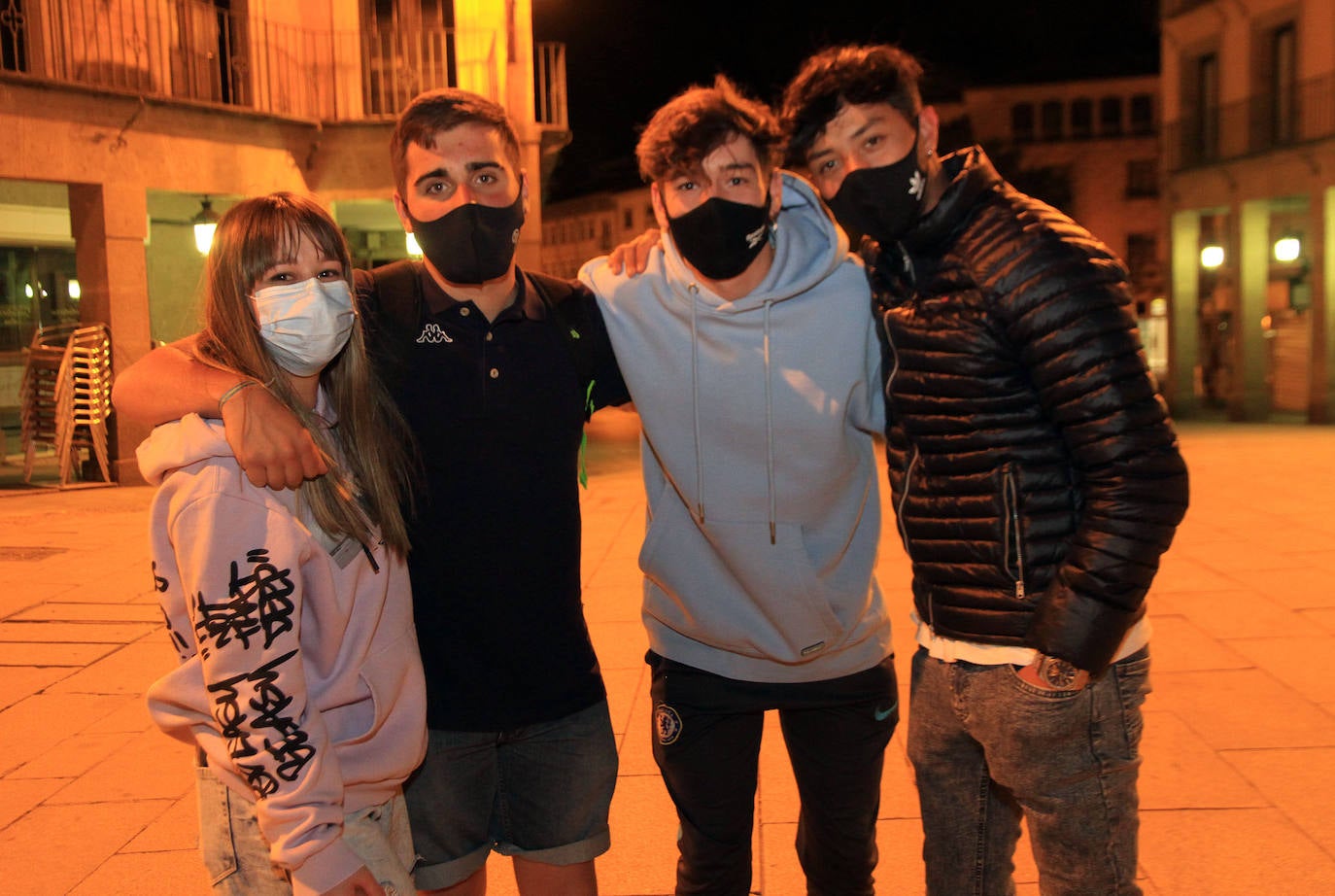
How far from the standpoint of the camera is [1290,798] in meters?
4.00

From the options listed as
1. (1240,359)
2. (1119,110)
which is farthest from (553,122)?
(1119,110)

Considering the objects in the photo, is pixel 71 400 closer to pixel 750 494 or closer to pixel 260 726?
pixel 750 494

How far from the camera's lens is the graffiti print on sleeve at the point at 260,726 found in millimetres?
2039

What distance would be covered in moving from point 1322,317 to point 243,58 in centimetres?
1859

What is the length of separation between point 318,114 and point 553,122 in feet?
11.3

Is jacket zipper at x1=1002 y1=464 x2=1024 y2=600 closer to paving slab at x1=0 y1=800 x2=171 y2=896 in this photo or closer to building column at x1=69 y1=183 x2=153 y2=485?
paving slab at x1=0 y1=800 x2=171 y2=896

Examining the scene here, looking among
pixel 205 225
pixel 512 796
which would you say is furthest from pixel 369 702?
pixel 205 225

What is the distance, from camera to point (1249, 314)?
22.9 meters

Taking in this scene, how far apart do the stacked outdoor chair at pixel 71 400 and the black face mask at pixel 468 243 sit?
1137 centimetres

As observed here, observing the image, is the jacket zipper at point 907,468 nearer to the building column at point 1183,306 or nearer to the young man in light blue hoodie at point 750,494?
the young man in light blue hoodie at point 750,494

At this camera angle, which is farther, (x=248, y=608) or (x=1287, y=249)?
(x=1287, y=249)

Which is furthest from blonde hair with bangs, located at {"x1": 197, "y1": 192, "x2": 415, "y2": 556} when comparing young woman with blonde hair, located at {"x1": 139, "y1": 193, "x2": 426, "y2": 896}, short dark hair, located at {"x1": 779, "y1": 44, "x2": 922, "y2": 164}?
short dark hair, located at {"x1": 779, "y1": 44, "x2": 922, "y2": 164}

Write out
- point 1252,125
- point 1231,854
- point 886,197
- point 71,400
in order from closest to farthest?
point 886,197, point 1231,854, point 71,400, point 1252,125

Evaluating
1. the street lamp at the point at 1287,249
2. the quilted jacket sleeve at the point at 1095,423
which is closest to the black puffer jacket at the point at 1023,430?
the quilted jacket sleeve at the point at 1095,423
